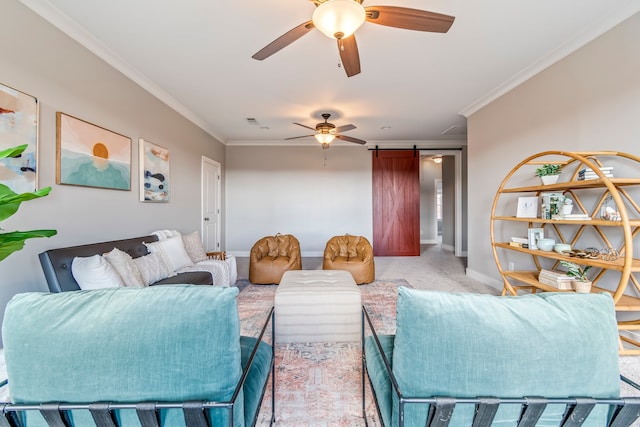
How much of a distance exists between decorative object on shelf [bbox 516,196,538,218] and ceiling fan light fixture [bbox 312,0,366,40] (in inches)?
98.2

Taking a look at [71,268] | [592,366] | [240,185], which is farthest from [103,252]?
[240,185]

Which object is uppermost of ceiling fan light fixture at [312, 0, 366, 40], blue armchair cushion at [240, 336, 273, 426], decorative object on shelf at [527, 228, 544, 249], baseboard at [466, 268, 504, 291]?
ceiling fan light fixture at [312, 0, 366, 40]

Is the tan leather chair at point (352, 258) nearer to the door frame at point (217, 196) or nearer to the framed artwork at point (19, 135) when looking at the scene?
the door frame at point (217, 196)

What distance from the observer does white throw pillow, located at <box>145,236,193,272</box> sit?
293cm

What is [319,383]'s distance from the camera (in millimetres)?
1750

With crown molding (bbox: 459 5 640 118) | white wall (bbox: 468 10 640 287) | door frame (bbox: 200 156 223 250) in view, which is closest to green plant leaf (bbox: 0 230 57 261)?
white wall (bbox: 468 10 640 287)

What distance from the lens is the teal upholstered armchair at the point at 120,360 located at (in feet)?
2.55

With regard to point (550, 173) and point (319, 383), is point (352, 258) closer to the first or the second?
point (319, 383)

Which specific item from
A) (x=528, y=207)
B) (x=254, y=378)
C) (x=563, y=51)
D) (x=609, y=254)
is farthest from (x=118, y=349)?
(x=563, y=51)

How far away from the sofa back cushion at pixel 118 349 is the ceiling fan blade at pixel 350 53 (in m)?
1.80

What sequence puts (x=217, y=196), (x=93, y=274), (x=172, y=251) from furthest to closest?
(x=217, y=196)
(x=172, y=251)
(x=93, y=274)

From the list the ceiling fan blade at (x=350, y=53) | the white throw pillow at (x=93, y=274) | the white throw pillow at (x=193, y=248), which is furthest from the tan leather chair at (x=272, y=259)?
the ceiling fan blade at (x=350, y=53)

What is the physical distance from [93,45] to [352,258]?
3842 millimetres

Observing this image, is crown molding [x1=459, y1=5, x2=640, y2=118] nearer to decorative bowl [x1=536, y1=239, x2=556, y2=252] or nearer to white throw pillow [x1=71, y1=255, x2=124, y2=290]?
decorative bowl [x1=536, y1=239, x2=556, y2=252]
